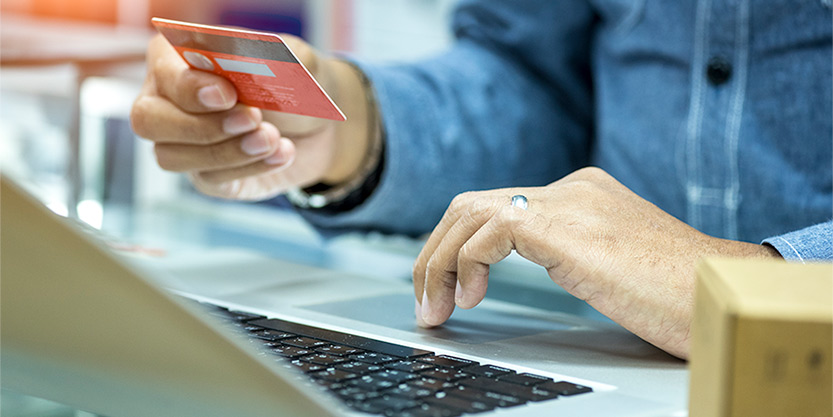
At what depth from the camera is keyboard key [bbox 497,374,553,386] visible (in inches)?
15.5

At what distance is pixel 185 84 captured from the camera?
70cm

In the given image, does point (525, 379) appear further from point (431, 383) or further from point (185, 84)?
point (185, 84)

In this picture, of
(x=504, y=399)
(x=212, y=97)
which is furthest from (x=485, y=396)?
(x=212, y=97)

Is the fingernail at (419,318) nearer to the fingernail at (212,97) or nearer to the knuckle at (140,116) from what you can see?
the fingernail at (212,97)

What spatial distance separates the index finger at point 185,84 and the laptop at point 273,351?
0.51ft

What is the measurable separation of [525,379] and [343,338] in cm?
12

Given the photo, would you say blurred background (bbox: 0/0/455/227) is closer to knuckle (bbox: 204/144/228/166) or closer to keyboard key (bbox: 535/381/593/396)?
knuckle (bbox: 204/144/228/166)

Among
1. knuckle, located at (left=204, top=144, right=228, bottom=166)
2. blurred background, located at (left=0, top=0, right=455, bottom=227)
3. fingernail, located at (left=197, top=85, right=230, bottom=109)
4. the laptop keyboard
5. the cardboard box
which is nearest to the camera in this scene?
the cardboard box

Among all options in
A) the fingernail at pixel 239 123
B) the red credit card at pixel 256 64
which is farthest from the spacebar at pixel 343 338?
the fingernail at pixel 239 123

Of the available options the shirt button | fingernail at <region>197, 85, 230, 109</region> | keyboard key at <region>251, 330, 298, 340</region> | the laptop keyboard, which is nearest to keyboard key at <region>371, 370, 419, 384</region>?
the laptop keyboard

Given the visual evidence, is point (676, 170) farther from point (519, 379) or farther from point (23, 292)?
point (23, 292)

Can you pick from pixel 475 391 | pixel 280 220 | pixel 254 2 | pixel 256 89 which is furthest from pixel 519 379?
pixel 254 2

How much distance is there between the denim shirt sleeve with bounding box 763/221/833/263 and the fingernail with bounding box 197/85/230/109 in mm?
425

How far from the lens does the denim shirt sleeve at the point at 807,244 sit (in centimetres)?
48
